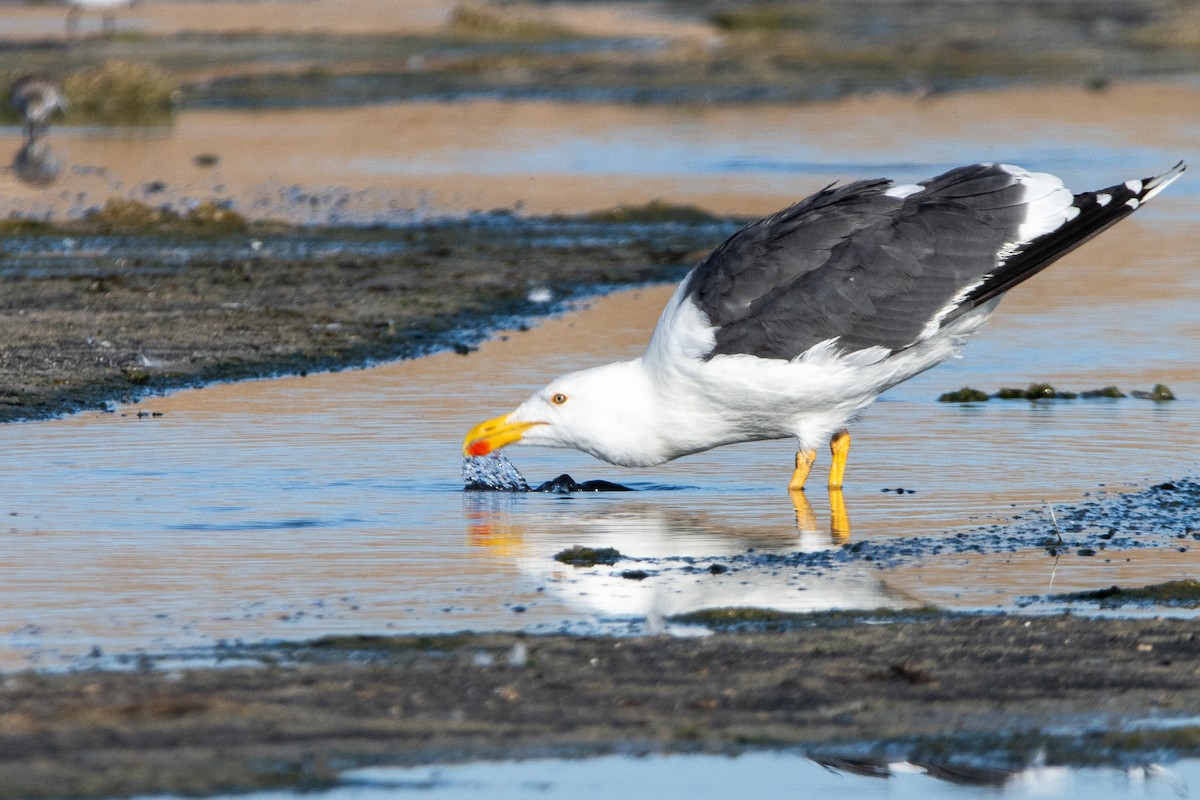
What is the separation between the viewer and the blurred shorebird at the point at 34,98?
25930 millimetres

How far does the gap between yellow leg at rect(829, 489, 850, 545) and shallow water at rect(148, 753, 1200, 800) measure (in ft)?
8.79

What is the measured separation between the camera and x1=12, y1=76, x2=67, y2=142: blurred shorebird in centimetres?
2593

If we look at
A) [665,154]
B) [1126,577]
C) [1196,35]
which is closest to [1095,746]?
[1126,577]

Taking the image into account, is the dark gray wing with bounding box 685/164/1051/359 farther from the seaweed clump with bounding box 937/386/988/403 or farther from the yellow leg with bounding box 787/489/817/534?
the seaweed clump with bounding box 937/386/988/403

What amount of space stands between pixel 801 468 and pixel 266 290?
649 cm

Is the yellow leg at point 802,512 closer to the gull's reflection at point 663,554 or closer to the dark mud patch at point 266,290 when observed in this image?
the gull's reflection at point 663,554

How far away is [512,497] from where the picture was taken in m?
8.38

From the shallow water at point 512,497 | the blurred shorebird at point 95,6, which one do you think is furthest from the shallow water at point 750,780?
the blurred shorebird at point 95,6

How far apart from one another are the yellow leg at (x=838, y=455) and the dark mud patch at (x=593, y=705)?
9.22 ft

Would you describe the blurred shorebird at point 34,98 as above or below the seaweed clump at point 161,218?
above

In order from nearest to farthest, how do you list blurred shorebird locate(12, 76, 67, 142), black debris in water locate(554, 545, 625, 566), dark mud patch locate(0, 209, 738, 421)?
black debris in water locate(554, 545, 625, 566), dark mud patch locate(0, 209, 738, 421), blurred shorebird locate(12, 76, 67, 142)

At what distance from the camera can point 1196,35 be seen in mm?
39938

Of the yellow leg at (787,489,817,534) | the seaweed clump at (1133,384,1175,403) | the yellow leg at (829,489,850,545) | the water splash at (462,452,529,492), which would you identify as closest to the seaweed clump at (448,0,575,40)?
the seaweed clump at (1133,384,1175,403)

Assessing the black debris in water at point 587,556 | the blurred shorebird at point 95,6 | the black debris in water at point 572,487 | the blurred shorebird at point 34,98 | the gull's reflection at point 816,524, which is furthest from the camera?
the blurred shorebird at point 95,6
